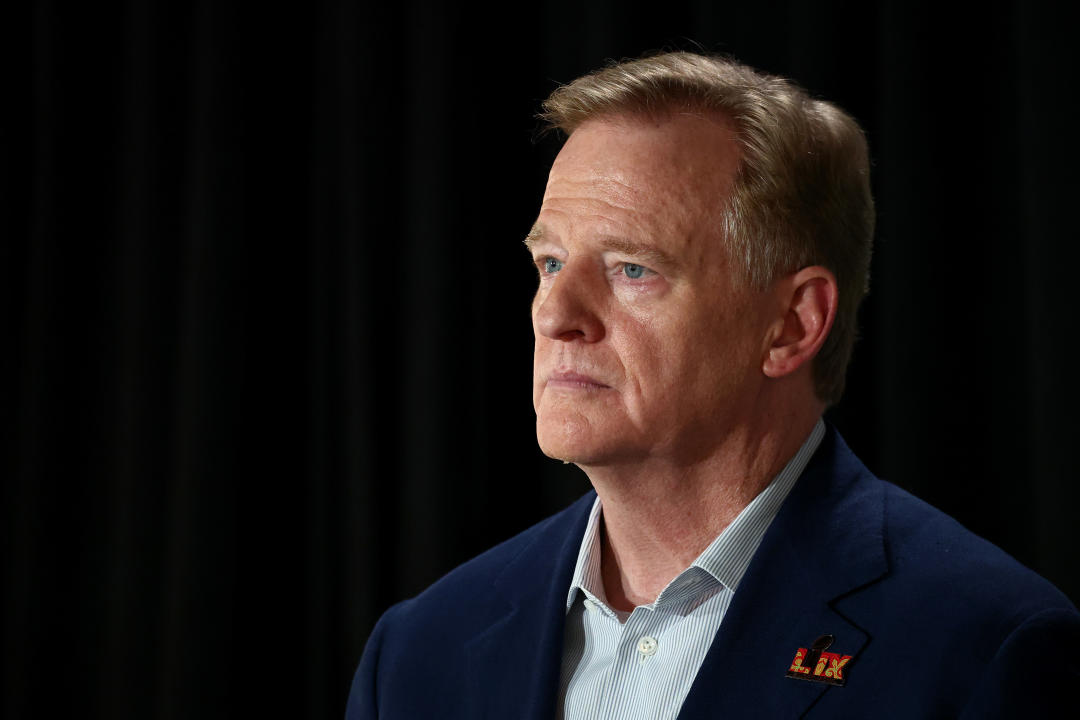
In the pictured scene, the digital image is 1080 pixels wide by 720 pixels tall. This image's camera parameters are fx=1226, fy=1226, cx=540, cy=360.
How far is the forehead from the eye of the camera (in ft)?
5.42

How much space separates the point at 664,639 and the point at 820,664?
220mm

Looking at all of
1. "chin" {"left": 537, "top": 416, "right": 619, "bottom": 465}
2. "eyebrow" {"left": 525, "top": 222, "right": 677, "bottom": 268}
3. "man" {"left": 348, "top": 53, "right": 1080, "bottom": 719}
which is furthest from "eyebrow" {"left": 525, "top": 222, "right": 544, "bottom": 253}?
"chin" {"left": 537, "top": 416, "right": 619, "bottom": 465}

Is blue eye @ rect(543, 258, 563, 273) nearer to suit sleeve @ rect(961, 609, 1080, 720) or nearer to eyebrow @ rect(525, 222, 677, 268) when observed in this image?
eyebrow @ rect(525, 222, 677, 268)

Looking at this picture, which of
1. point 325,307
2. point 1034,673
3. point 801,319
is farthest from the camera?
point 325,307

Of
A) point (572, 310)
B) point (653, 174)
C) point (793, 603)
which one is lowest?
point (793, 603)

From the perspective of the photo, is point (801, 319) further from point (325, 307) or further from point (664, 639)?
point (325, 307)

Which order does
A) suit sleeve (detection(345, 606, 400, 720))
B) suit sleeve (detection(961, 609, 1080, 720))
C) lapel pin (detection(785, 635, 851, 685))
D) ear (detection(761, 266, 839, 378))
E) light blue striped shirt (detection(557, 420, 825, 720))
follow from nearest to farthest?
1. suit sleeve (detection(961, 609, 1080, 720))
2. lapel pin (detection(785, 635, 851, 685))
3. light blue striped shirt (detection(557, 420, 825, 720))
4. ear (detection(761, 266, 839, 378))
5. suit sleeve (detection(345, 606, 400, 720))

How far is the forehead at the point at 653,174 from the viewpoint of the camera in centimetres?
165

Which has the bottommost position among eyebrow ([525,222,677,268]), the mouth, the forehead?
the mouth

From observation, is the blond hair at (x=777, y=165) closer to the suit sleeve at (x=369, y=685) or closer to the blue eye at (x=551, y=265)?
the blue eye at (x=551, y=265)

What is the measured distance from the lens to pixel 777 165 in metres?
1.68

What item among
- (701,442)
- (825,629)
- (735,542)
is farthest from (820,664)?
(701,442)

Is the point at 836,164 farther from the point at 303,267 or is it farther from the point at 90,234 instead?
the point at 90,234

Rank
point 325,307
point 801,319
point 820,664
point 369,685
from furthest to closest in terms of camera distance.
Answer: point 325,307
point 369,685
point 801,319
point 820,664
